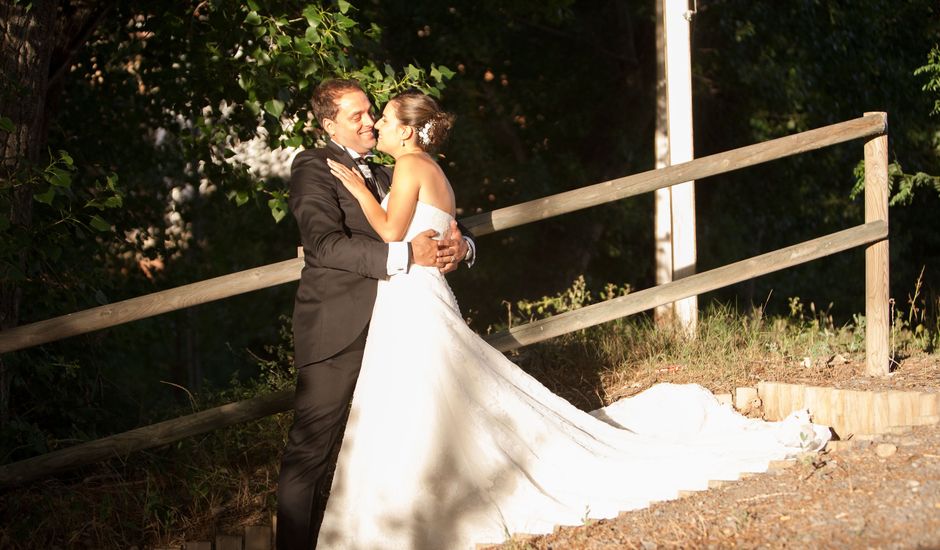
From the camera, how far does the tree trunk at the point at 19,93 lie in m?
6.93

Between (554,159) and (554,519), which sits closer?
(554,519)

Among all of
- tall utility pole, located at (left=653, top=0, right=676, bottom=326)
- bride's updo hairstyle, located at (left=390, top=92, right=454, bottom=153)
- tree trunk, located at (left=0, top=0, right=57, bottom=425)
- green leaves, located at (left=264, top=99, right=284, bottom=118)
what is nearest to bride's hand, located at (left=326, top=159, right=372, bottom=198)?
bride's updo hairstyle, located at (left=390, top=92, right=454, bottom=153)

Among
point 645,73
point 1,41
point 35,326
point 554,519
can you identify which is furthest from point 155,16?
point 645,73

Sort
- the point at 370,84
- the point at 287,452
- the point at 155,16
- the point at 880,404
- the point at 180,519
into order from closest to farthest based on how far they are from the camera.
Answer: the point at 287,452 < the point at 180,519 < the point at 880,404 < the point at 370,84 < the point at 155,16

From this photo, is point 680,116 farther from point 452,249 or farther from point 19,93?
point 19,93

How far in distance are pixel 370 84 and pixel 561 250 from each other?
29.7 ft

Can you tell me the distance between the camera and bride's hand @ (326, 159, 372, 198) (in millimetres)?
5129

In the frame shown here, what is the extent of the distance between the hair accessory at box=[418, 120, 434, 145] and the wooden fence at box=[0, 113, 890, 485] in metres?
0.71

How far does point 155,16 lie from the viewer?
27.6 ft

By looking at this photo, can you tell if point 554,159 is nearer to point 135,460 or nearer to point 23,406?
point 23,406

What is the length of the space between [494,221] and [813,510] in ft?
7.35

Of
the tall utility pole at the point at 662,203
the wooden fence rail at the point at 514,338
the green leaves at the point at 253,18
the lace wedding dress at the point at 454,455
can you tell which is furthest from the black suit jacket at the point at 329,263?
the tall utility pole at the point at 662,203

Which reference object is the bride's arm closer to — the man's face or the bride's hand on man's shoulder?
the bride's hand on man's shoulder

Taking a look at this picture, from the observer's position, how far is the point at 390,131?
17.9 ft
